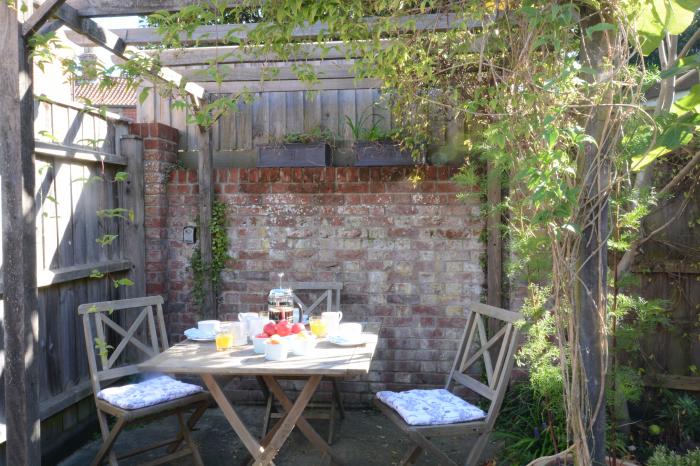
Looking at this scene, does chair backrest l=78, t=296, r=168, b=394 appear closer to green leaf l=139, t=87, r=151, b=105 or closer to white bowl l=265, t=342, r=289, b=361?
white bowl l=265, t=342, r=289, b=361

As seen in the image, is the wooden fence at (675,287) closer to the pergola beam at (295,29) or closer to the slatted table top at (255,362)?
the pergola beam at (295,29)

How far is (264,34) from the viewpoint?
9.91 feet

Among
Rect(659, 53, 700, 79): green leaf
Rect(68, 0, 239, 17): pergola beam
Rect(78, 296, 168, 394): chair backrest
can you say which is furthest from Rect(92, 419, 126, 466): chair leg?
Rect(659, 53, 700, 79): green leaf

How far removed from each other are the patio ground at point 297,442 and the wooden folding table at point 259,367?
73 cm

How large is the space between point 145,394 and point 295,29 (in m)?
2.06

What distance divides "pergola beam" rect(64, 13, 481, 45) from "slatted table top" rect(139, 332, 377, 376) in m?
1.52

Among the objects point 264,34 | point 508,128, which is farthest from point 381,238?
point 508,128

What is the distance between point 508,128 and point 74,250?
282 cm

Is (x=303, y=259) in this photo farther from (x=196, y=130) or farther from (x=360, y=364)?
(x=360, y=364)

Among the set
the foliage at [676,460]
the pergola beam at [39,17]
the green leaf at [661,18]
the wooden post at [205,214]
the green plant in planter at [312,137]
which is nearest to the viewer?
the green leaf at [661,18]

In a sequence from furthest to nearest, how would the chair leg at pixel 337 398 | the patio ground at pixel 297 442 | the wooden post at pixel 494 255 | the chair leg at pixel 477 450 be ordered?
the wooden post at pixel 494 255
the chair leg at pixel 337 398
the patio ground at pixel 297 442
the chair leg at pixel 477 450

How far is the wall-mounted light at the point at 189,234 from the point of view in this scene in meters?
4.64

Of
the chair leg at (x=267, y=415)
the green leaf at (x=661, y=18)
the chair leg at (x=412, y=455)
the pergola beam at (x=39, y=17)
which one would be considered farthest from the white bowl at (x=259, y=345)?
the green leaf at (x=661, y=18)

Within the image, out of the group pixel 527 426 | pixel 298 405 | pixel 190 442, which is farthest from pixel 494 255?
pixel 190 442
